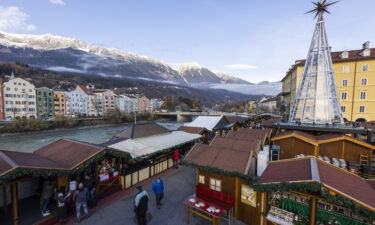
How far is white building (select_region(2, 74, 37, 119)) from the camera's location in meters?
48.2

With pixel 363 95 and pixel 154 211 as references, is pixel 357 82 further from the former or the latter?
pixel 154 211

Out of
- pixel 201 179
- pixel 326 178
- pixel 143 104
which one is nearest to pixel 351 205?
pixel 326 178

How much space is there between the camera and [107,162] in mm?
9172

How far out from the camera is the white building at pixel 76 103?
65.6 m

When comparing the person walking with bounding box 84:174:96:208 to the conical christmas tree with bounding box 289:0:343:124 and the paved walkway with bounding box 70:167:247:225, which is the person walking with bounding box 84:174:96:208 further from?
the conical christmas tree with bounding box 289:0:343:124

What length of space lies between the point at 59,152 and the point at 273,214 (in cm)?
973

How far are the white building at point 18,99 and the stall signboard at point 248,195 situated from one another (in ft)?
215

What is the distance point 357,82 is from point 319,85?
19366 mm

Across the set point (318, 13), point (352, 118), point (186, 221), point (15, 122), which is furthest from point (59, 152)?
point (15, 122)

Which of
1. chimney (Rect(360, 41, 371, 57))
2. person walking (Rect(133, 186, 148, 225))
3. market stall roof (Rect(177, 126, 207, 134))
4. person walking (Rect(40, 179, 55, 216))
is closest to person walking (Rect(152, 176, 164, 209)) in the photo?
person walking (Rect(133, 186, 148, 225))

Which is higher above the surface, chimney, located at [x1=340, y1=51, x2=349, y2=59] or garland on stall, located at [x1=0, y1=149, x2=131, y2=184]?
chimney, located at [x1=340, y1=51, x2=349, y2=59]

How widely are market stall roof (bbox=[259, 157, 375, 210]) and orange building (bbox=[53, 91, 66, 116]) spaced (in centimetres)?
7393

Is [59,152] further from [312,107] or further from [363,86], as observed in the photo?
[363,86]

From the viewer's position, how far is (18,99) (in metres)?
50.6
